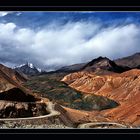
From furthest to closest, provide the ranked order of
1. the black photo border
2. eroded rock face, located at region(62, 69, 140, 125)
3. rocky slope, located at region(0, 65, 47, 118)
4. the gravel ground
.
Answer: eroded rock face, located at region(62, 69, 140, 125), rocky slope, located at region(0, 65, 47, 118), the gravel ground, the black photo border

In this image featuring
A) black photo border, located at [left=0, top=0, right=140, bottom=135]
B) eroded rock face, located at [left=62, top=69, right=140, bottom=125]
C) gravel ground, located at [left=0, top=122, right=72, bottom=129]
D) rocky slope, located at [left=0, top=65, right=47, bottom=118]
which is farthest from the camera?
eroded rock face, located at [left=62, top=69, right=140, bottom=125]

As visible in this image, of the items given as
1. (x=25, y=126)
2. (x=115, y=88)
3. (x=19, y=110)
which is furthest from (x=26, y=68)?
(x=115, y=88)

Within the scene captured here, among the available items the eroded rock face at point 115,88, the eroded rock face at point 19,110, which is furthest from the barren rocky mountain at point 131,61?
the eroded rock face at point 19,110

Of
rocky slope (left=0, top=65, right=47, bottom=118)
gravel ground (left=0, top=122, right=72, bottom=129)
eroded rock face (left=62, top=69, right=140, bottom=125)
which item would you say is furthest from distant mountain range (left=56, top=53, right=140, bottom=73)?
gravel ground (left=0, top=122, right=72, bottom=129)

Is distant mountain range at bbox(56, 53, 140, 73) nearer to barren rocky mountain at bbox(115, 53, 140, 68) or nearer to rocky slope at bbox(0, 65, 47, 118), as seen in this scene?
barren rocky mountain at bbox(115, 53, 140, 68)
